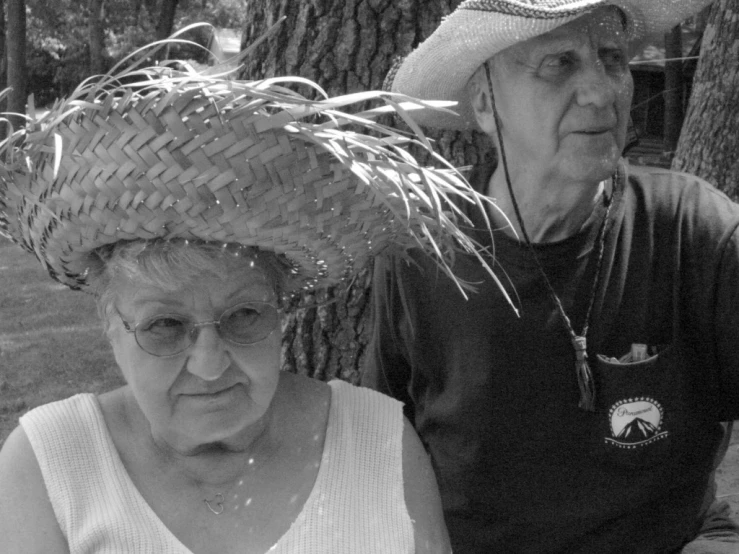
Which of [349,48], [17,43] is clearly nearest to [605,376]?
[349,48]

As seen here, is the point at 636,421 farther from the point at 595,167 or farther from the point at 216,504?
the point at 216,504

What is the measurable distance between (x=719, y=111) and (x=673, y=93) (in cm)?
1331

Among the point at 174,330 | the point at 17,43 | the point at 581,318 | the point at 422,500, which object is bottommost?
the point at 17,43

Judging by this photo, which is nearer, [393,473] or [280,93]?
[280,93]

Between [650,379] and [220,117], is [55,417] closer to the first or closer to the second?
[220,117]

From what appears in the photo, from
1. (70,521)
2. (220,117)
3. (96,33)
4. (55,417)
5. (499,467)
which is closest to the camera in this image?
(220,117)

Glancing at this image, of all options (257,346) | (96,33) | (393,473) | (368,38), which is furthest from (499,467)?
(96,33)

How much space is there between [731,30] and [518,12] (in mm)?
3730

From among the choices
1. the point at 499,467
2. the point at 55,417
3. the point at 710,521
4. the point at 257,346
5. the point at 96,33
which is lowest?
the point at 96,33

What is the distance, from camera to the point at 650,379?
96.6 inches

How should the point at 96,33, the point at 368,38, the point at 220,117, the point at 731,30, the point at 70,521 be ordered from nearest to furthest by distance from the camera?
the point at 220,117, the point at 70,521, the point at 368,38, the point at 731,30, the point at 96,33

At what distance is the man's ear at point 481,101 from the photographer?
269cm

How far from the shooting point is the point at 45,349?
7.69 meters

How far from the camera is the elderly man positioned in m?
2.45
